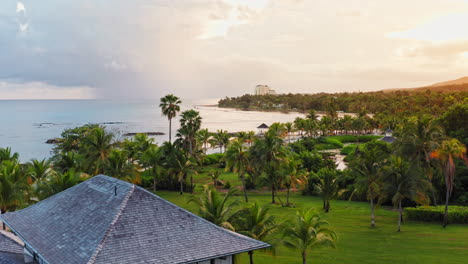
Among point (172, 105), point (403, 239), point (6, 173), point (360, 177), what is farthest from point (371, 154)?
point (172, 105)

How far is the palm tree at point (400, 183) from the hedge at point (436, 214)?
4.31m

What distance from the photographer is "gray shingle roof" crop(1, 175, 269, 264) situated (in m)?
13.6

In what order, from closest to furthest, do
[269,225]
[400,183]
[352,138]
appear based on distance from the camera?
[269,225], [400,183], [352,138]

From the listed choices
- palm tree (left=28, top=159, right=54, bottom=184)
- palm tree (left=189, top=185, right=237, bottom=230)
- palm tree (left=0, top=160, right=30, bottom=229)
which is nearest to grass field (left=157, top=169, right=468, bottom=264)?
palm tree (left=189, top=185, right=237, bottom=230)

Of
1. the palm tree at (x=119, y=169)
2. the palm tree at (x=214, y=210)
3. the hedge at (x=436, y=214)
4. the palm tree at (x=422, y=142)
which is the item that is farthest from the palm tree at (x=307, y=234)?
the palm tree at (x=119, y=169)

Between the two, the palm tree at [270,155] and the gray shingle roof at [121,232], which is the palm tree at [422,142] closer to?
the palm tree at [270,155]

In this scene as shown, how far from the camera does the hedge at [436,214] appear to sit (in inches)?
1337

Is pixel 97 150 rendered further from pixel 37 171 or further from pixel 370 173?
pixel 370 173

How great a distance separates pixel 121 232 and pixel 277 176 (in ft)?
98.1

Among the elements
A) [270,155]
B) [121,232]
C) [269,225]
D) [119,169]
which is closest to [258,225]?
[269,225]

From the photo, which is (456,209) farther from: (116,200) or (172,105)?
(172,105)

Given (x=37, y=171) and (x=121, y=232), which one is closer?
(x=121, y=232)

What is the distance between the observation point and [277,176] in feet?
140

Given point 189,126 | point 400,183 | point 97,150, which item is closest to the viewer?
point 400,183
